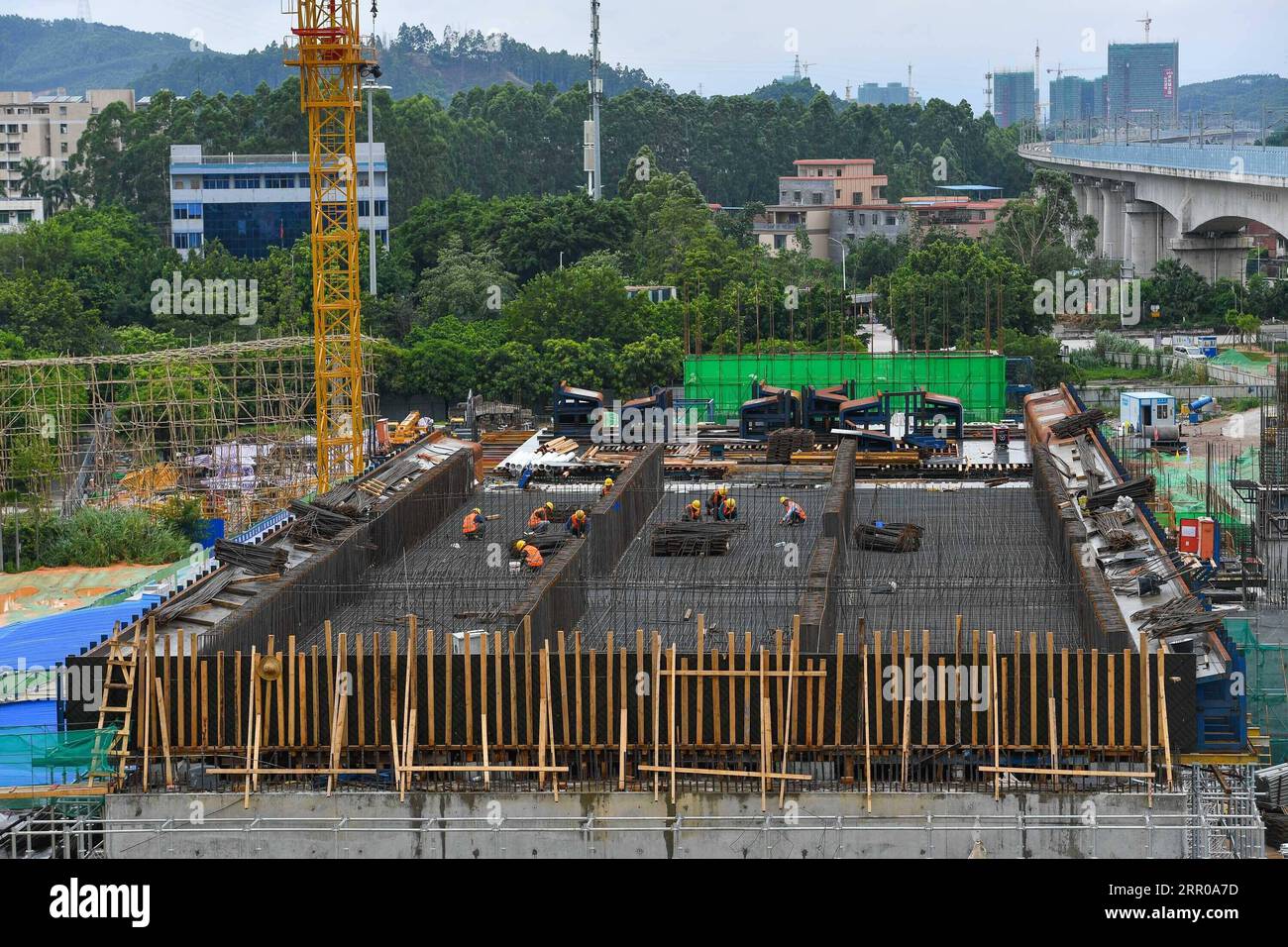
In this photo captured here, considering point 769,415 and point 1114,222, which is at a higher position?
point 1114,222

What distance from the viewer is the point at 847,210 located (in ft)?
420

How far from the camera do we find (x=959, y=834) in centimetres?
2358

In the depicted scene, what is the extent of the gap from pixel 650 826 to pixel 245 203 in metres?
86.2

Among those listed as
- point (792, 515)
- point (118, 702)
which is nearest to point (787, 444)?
point (792, 515)

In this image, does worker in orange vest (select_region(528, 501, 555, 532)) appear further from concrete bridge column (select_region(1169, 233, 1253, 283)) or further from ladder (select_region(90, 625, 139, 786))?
concrete bridge column (select_region(1169, 233, 1253, 283))

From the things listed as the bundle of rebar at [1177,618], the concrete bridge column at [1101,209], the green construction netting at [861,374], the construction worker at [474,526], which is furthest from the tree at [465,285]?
the bundle of rebar at [1177,618]

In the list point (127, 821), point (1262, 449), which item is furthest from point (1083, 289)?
point (127, 821)

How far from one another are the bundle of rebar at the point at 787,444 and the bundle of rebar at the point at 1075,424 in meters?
5.63

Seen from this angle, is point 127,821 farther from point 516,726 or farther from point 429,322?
point 429,322

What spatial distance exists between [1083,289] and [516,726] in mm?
75017

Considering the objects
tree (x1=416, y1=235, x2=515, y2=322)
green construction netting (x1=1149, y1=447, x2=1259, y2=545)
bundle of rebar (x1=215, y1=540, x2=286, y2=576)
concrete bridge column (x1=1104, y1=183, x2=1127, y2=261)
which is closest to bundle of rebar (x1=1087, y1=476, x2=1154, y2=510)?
green construction netting (x1=1149, y1=447, x2=1259, y2=545)

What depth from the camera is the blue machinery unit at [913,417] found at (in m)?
48.7

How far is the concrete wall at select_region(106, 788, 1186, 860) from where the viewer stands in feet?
77.1

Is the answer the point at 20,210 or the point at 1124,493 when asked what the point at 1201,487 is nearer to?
the point at 1124,493
